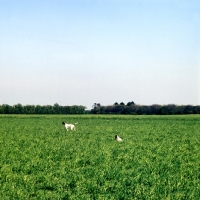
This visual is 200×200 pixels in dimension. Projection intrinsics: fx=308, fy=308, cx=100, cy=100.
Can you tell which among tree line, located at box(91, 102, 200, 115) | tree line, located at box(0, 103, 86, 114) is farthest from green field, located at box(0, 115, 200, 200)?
tree line, located at box(0, 103, 86, 114)

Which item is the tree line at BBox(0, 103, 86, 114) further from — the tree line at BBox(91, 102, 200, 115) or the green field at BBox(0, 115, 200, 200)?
the green field at BBox(0, 115, 200, 200)

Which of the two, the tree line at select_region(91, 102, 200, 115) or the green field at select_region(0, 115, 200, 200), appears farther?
the tree line at select_region(91, 102, 200, 115)

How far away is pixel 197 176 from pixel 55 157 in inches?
253

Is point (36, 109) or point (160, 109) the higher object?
point (160, 109)

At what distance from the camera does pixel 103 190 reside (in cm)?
863

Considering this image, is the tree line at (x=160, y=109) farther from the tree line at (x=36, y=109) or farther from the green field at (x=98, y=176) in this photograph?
the green field at (x=98, y=176)

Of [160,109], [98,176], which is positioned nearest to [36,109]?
[160,109]

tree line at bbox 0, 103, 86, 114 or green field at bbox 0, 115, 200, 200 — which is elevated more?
tree line at bbox 0, 103, 86, 114

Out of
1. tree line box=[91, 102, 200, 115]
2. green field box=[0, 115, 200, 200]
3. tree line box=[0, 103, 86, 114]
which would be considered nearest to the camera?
green field box=[0, 115, 200, 200]

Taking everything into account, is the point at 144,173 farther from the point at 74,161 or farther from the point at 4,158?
the point at 4,158

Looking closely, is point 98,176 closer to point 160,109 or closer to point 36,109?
point 160,109

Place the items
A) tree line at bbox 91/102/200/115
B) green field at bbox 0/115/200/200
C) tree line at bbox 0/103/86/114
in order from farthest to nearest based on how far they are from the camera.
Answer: tree line at bbox 0/103/86/114 → tree line at bbox 91/102/200/115 → green field at bbox 0/115/200/200

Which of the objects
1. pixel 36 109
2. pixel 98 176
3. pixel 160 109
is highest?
pixel 160 109

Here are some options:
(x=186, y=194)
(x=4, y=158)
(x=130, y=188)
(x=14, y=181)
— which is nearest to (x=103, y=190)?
(x=130, y=188)
